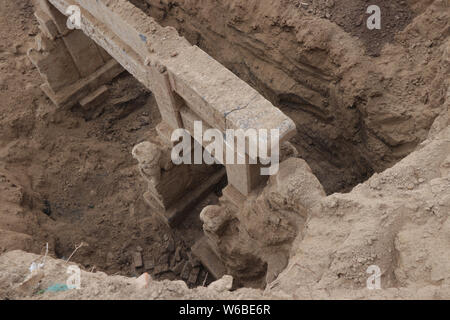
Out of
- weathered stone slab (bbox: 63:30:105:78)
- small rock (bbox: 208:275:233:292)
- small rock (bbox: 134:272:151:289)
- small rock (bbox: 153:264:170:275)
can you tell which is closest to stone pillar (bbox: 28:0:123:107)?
weathered stone slab (bbox: 63:30:105:78)

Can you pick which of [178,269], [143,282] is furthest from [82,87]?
[143,282]

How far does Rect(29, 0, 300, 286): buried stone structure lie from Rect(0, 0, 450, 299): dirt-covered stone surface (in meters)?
0.10

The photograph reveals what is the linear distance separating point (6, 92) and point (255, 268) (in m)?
6.17

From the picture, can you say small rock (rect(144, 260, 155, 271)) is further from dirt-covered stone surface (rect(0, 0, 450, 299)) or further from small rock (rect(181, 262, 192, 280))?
small rock (rect(181, 262, 192, 280))

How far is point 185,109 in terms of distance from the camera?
4.98m

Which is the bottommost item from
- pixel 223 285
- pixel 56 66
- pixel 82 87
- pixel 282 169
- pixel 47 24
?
pixel 223 285

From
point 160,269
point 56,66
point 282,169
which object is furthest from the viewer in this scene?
point 56,66

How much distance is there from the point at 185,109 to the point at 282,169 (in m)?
1.56

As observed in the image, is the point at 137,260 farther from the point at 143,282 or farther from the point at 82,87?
the point at 82,87

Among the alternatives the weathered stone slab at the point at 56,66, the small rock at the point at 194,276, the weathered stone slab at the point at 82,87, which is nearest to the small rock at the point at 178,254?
the small rock at the point at 194,276

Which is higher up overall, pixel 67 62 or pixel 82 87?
pixel 67 62

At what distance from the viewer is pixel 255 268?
498 cm
